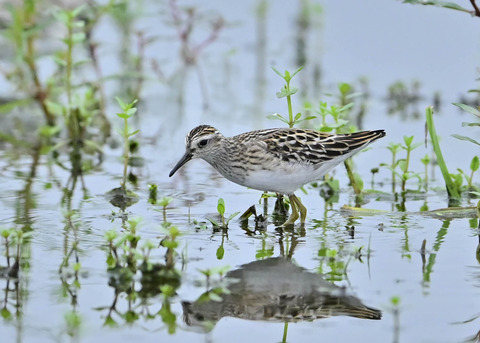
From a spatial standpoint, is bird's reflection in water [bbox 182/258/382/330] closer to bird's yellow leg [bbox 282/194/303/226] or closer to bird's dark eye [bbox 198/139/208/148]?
bird's yellow leg [bbox 282/194/303/226]

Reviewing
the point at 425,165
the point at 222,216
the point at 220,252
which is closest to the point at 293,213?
the point at 222,216

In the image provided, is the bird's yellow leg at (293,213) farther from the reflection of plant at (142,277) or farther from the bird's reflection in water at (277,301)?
the reflection of plant at (142,277)

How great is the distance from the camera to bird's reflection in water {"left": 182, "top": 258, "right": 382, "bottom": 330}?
5941mm

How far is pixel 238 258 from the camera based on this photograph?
7266mm

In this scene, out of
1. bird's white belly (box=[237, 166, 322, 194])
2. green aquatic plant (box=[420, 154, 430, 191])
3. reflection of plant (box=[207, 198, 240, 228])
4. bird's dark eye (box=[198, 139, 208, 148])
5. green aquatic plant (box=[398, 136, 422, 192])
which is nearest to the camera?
reflection of plant (box=[207, 198, 240, 228])

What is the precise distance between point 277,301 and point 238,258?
106 cm

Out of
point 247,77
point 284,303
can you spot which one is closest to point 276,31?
point 247,77

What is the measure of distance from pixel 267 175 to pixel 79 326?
3277 millimetres

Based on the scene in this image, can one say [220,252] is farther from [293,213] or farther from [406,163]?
[406,163]

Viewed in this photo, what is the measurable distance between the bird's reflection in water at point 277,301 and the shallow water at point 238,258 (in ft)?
0.05

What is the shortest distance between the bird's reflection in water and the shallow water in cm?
1

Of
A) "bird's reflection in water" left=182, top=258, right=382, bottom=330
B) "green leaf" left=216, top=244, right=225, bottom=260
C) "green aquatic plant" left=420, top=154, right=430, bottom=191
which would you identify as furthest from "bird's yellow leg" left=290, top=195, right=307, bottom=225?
"green aquatic plant" left=420, top=154, right=430, bottom=191

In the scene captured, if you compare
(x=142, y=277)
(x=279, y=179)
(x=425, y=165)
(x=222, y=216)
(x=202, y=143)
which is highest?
(x=202, y=143)

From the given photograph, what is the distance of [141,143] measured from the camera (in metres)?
11.8
